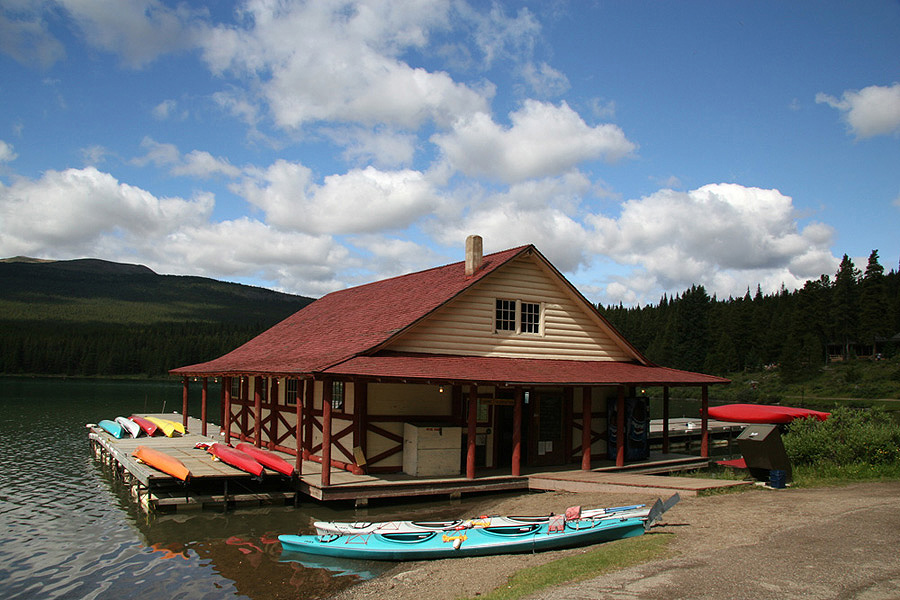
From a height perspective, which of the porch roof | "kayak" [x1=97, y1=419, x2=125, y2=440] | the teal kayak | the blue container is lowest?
"kayak" [x1=97, y1=419, x2=125, y2=440]

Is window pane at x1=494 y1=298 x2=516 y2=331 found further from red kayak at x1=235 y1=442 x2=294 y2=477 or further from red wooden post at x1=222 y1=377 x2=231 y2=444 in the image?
red wooden post at x1=222 y1=377 x2=231 y2=444

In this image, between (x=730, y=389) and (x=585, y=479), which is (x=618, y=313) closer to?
(x=730, y=389)

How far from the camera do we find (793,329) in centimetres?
7350

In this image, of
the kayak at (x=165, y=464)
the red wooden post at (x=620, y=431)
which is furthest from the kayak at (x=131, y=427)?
the red wooden post at (x=620, y=431)

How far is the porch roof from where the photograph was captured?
1503cm

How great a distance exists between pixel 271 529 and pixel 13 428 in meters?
26.7

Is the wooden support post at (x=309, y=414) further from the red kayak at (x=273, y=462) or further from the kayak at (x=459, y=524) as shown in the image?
the kayak at (x=459, y=524)

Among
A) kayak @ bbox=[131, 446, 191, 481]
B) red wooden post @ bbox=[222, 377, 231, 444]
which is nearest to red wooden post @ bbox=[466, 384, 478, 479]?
kayak @ bbox=[131, 446, 191, 481]

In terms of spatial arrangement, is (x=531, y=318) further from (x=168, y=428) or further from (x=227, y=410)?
(x=168, y=428)

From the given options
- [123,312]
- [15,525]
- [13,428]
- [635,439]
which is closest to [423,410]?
[635,439]

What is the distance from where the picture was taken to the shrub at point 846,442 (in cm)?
1683

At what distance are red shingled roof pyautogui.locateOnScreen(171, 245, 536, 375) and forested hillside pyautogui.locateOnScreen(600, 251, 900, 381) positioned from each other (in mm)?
53004

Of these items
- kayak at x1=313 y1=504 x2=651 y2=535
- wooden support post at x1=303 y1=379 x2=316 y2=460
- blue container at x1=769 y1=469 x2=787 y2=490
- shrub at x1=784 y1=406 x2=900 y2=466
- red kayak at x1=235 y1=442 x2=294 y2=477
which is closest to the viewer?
kayak at x1=313 y1=504 x2=651 y2=535

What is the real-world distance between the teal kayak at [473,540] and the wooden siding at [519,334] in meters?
6.56
